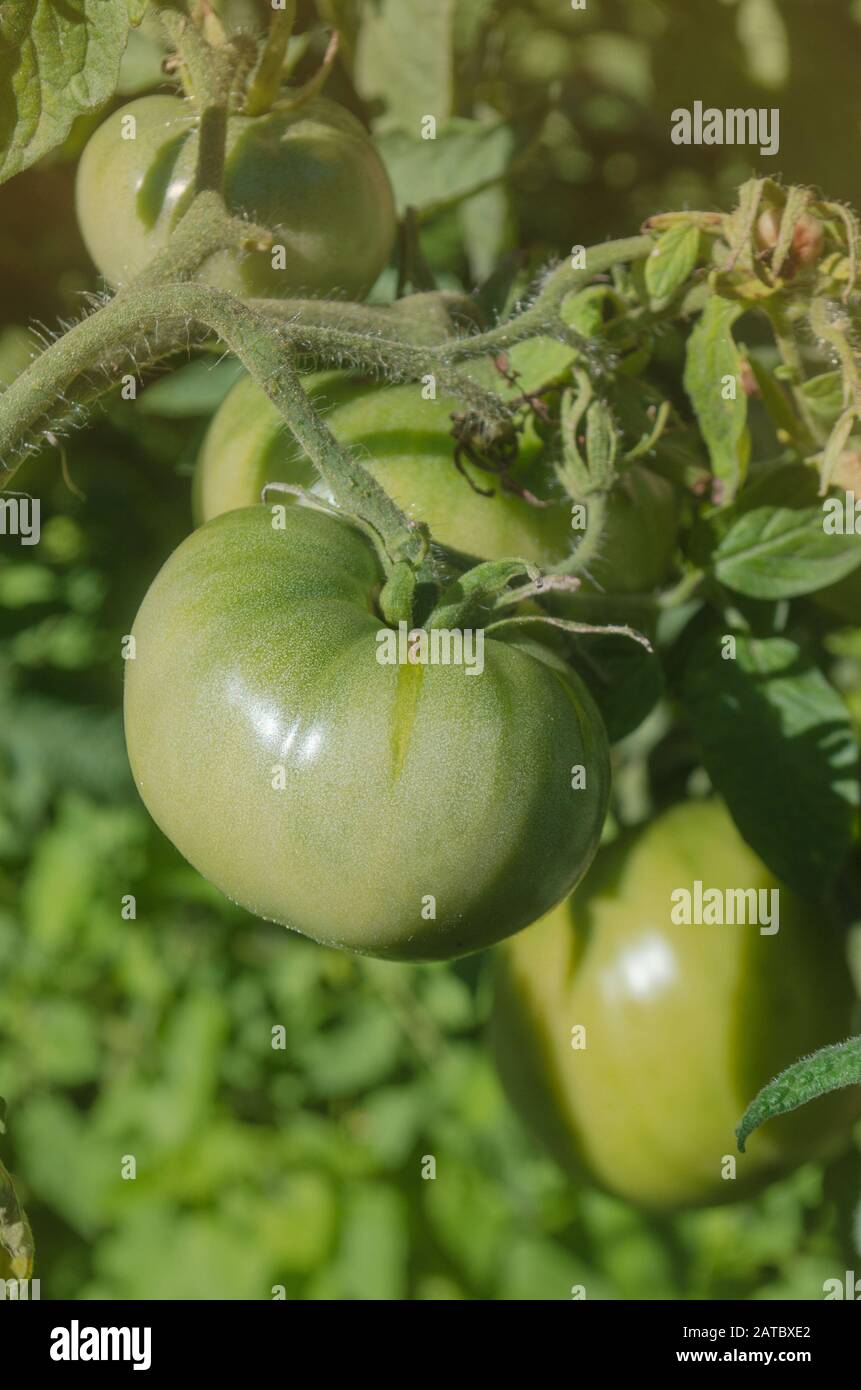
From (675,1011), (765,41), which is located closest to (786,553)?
(675,1011)

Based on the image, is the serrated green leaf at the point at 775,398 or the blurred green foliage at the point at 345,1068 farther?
the blurred green foliage at the point at 345,1068

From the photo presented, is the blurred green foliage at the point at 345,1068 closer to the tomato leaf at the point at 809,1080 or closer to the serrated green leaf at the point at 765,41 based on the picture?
the serrated green leaf at the point at 765,41

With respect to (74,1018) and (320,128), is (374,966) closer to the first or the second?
(74,1018)

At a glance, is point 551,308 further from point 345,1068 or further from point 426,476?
point 345,1068

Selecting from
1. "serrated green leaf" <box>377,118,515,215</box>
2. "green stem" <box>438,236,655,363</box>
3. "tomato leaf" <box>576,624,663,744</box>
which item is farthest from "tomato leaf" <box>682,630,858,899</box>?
"serrated green leaf" <box>377,118,515,215</box>

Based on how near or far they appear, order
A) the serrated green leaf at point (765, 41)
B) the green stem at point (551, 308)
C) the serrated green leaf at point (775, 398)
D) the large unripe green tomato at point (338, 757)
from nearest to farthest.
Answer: the large unripe green tomato at point (338, 757), the green stem at point (551, 308), the serrated green leaf at point (775, 398), the serrated green leaf at point (765, 41)

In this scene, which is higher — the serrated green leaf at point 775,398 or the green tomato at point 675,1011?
the serrated green leaf at point 775,398

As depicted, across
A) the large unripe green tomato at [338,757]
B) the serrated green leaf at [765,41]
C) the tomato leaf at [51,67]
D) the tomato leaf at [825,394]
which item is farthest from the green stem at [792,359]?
the serrated green leaf at [765,41]
